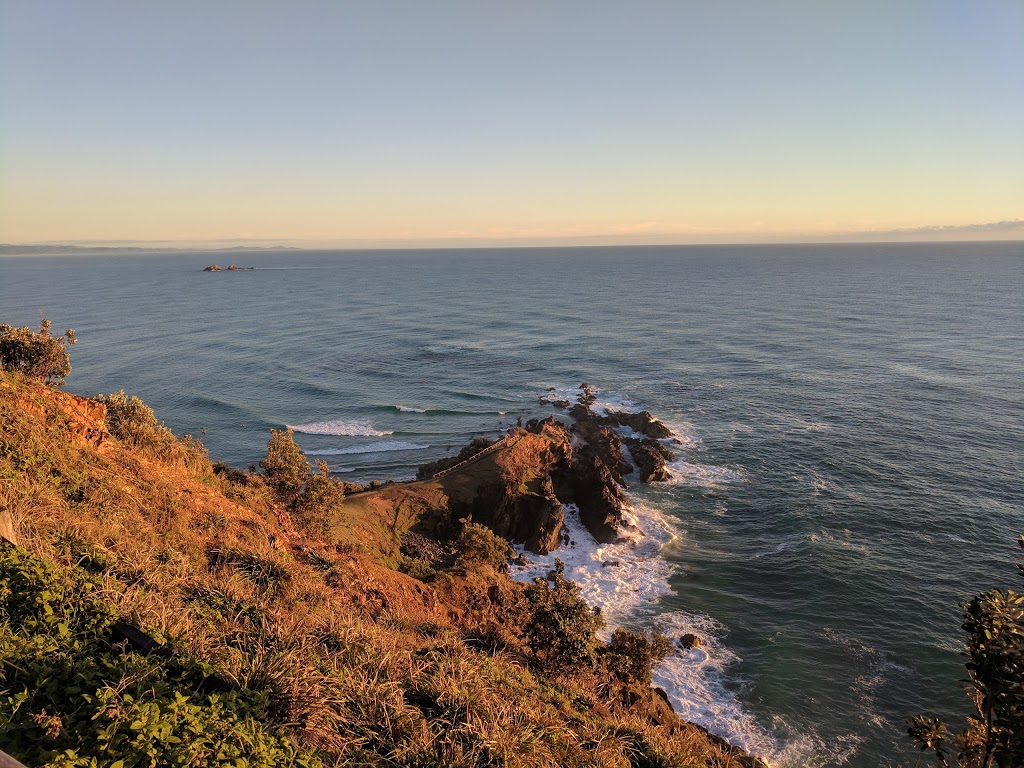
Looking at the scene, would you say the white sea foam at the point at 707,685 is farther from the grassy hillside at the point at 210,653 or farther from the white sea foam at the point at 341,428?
the white sea foam at the point at 341,428

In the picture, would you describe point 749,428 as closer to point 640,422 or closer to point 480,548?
point 640,422

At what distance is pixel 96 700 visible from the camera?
236 inches

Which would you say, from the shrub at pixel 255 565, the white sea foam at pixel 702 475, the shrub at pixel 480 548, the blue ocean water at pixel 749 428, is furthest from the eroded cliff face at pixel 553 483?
the shrub at pixel 255 565

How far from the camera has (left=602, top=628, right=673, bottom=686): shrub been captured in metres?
20.3

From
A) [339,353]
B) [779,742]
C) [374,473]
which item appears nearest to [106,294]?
[339,353]

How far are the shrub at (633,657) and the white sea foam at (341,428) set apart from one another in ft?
114

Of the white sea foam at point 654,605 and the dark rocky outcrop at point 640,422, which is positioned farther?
the dark rocky outcrop at point 640,422

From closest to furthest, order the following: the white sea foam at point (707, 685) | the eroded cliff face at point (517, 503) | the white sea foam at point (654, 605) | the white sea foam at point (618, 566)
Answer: the white sea foam at point (707, 685), the white sea foam at point (654, 605), the white sea foam at point (618, 566), the eroded cliff face at point (517, 503)

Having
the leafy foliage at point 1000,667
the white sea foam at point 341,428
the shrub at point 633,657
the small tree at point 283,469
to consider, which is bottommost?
the shrub at point 633,657

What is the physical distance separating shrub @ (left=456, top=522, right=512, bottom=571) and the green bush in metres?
20.9

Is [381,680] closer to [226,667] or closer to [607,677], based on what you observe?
[226,667]

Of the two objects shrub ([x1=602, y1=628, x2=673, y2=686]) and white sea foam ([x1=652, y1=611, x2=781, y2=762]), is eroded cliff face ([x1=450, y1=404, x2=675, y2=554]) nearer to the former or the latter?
white sea foam ([x1=652, y1=611, x2=781, y2=762])

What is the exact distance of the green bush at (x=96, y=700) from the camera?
541 cm

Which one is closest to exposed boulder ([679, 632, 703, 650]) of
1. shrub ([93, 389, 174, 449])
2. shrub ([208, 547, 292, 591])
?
shrub ([208, 547, 292, 591])
